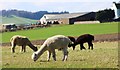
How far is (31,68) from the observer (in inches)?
688

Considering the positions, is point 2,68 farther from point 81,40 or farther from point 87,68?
point 81,40

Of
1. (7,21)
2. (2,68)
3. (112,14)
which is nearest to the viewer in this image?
(2,68)

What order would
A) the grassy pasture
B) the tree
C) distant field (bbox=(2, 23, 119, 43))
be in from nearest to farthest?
the grassy pasture < distant field (bbox=(2, 23, 119, 43)) < the tree

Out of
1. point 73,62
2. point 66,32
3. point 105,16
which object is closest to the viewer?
point 73,62

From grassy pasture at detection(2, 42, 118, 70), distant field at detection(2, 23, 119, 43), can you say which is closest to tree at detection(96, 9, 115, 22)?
distant field at detection(2, 23, 119, 43)

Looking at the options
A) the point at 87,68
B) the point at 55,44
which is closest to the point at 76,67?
the point at 87,68

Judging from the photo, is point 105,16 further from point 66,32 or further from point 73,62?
point 73,62

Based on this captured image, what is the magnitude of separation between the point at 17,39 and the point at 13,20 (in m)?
118

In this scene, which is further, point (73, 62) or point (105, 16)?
point (105, 16)

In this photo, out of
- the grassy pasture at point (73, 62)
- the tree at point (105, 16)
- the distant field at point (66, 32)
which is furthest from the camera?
the tree at point (105, 16)

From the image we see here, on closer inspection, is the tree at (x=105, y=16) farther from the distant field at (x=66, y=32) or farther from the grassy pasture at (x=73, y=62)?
the grassy pasture at (x=73, y=62)

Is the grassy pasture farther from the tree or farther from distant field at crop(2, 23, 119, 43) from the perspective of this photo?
the tree

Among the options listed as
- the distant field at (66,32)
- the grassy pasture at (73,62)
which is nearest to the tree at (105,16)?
the distant field at (66,32)

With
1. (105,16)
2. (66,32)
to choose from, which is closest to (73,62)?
(66,32)
